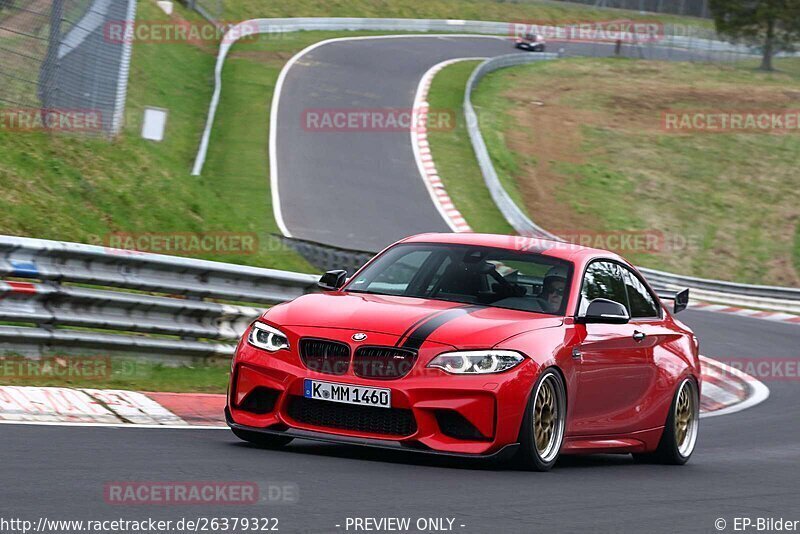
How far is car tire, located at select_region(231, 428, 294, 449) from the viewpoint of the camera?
26.5 feet

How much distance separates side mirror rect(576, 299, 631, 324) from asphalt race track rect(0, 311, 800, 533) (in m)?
0.93

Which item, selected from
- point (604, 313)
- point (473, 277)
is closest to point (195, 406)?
point (473, 277)

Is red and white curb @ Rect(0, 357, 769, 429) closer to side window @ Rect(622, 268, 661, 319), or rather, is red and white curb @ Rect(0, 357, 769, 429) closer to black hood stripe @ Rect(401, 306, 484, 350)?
black hood stripe @ Rect(401, 306, 484, 350)

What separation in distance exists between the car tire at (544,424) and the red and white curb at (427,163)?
67.6 feet

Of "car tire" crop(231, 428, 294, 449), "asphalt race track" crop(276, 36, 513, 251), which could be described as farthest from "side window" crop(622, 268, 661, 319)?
"asphalt race track" crop(276, 36, 513, 251)

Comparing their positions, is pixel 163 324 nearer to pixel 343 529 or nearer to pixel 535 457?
pixel 535 457

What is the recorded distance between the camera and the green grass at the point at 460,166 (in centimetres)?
3114

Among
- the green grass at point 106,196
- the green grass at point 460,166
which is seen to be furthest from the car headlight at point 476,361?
the green grass at point 460,166

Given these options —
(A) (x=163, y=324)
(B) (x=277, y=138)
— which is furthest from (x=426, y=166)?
(A) (x=163, y=324)

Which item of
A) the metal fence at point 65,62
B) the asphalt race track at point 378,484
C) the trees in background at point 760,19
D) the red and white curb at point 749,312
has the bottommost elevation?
the red and white curb at point 749,312

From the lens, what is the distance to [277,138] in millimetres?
35312

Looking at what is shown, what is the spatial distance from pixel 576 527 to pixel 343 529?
3.77ft

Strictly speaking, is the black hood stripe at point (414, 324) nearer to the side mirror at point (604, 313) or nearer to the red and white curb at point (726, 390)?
the side mirror at point (604, 313)

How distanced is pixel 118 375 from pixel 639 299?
3982 millimetres
